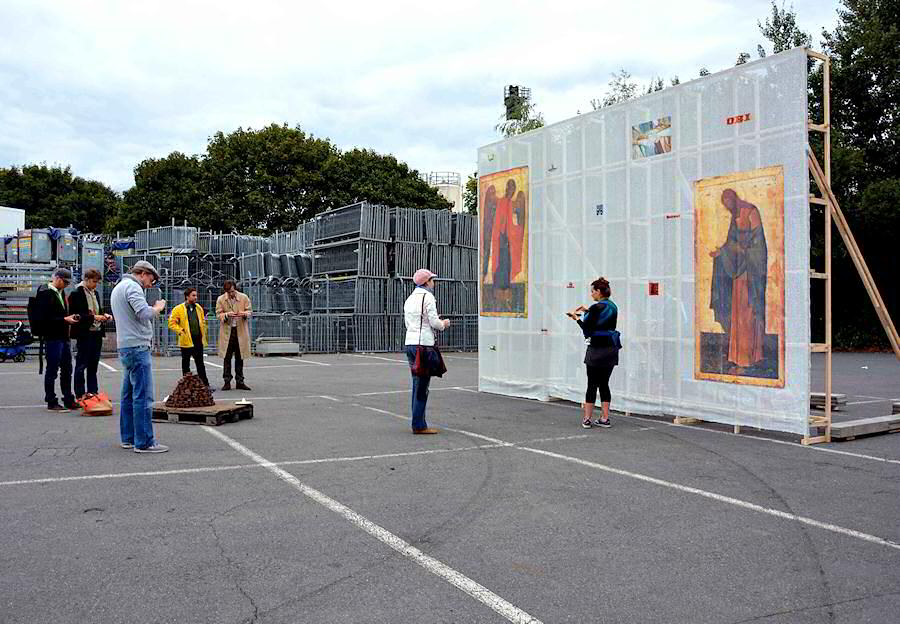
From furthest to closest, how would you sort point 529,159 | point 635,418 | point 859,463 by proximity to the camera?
point 529,159 < point 635,418 < point 859,463

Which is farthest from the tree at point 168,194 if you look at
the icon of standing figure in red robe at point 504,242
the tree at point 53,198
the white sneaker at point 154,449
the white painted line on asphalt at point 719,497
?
the white painted line on asphalt at point 719,497

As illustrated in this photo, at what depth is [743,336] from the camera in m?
9.86

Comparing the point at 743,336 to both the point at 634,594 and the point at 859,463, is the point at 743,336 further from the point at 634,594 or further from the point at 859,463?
the point at 634,594

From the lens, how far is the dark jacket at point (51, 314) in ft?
37.1

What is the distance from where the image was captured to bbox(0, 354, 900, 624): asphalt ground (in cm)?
416

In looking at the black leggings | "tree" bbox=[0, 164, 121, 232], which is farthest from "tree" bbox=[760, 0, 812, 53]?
"tree" bbox=[0, 164, 121, 232]

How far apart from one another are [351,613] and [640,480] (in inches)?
152

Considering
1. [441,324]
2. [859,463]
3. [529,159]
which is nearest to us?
[859,463]

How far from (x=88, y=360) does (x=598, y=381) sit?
7.47 m

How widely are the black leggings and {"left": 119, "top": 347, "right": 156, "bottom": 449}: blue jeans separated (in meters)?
5.45

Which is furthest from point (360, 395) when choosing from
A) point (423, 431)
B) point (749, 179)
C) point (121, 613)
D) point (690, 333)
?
point (121, 613)

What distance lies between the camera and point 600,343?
10.3m

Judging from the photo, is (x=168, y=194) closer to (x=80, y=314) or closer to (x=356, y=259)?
(x=356, y=259)

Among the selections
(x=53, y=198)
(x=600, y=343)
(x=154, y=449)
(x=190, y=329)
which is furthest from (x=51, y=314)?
(x=53, y=198)
